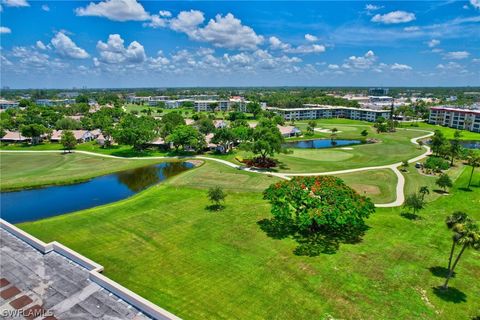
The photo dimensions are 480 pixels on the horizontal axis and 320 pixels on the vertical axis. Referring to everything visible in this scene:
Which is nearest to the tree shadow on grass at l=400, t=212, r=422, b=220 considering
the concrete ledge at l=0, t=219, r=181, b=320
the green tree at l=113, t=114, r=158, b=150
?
the concrete ledge at l=0, t=219, r=181, b=320

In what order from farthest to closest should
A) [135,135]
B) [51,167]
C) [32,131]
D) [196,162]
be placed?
[32,131] → [135,135] → [196,162] → [51,167]

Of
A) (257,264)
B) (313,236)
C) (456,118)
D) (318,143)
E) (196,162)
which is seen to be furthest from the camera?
(456,118)

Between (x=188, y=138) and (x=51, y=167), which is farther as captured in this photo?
(x=188, y=138)

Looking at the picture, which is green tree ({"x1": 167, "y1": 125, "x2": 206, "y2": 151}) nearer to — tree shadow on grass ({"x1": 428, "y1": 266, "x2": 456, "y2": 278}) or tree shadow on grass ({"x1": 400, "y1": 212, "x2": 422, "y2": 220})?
tree shadow on grass ({"x1": 400, "y1": 212, "x2": 422, "y2": 220})

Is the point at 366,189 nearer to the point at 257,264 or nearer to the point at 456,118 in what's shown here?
the point at 257,264

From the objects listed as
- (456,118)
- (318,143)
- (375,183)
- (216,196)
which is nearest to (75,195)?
(216,196)

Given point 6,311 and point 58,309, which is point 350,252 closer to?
point 58,309

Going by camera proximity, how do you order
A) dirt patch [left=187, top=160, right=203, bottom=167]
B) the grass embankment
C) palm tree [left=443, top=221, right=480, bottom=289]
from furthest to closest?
dirt patch [left=187, top=160, right=203, bottom=167] → the grass embankment → palm tree [left=443, top=221, right=480, bottom=289]
